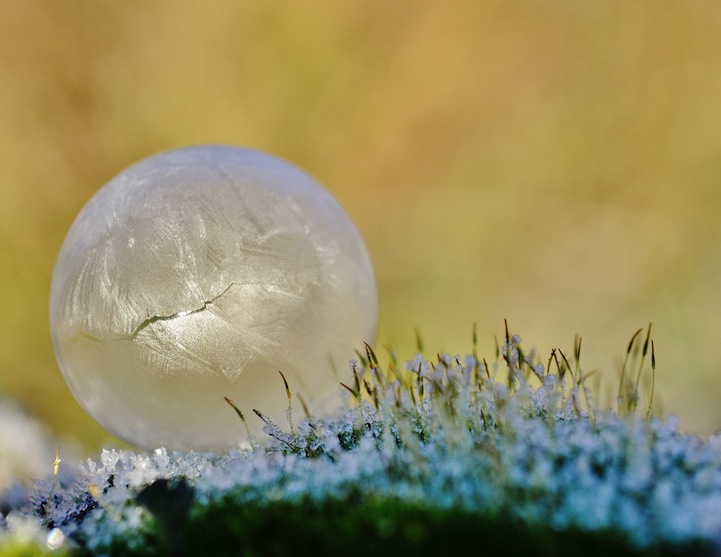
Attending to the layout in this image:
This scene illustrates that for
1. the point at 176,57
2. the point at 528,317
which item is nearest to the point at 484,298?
the point at 528,317

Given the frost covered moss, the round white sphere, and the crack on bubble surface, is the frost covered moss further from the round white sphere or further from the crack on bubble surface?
the crack on bubble surface

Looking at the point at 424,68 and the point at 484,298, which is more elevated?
the point at 424,68

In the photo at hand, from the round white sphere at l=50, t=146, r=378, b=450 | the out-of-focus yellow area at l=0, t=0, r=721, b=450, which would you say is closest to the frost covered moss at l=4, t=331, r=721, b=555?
the round white sphere at l=50, t=146, r=378, b=450

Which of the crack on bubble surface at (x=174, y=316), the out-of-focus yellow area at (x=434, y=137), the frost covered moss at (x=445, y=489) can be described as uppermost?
the out-of-focus yellow area at (x=434, y=137)

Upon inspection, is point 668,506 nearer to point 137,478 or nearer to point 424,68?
point 137,478

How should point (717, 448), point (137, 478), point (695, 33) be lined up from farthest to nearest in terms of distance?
point (695, 33)
point (137, 478)
point (717, 448)

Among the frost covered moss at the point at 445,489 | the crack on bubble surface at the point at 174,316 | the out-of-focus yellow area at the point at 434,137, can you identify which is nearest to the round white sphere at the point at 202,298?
the crack on bubble surface at the point at 174,316

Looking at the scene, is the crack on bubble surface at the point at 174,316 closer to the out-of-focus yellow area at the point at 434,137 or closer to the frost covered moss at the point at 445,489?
the frost covered moss at the point at 445,489
